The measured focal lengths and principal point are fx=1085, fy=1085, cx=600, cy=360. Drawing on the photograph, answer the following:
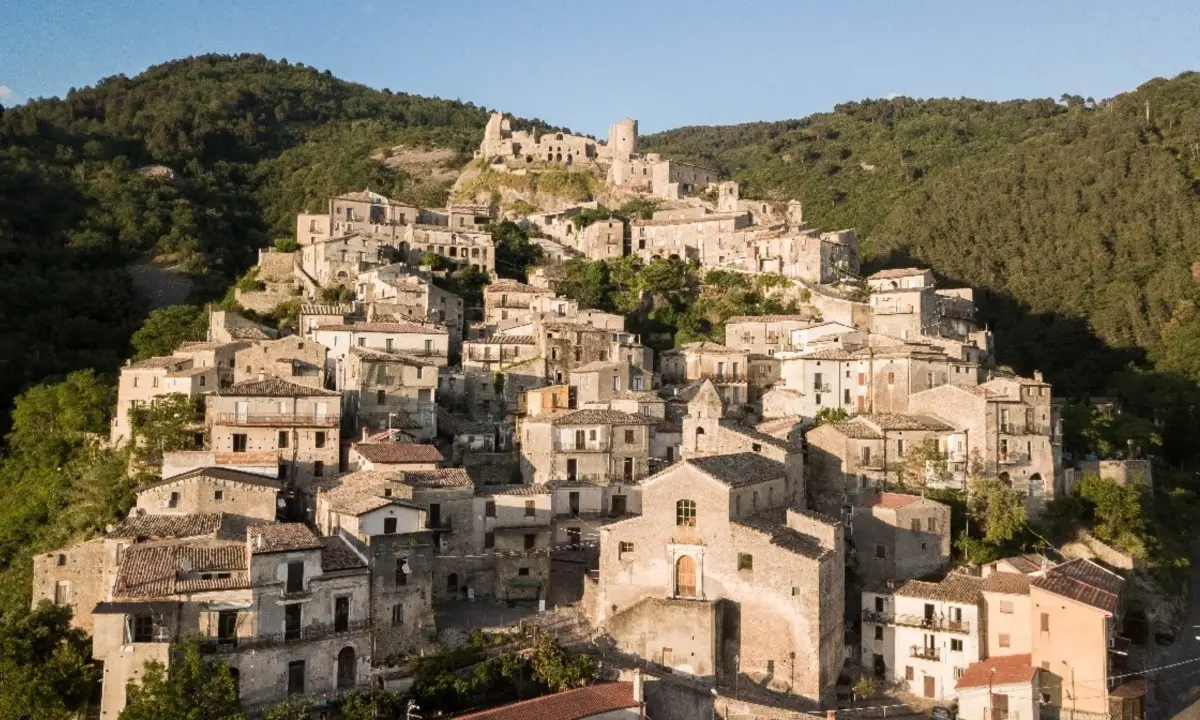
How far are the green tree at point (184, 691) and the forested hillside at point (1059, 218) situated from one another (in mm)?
53358

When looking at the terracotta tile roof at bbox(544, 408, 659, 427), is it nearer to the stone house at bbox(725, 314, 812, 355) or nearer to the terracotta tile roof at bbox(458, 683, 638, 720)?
the terracotta tile roof at bbox(458, 683, 638, 720)

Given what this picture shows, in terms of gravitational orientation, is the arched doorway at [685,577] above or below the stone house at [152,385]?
below

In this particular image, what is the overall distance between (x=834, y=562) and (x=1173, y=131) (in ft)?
255

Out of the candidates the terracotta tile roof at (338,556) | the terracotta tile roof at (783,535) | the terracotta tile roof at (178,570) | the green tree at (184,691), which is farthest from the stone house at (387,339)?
the green tree at (184,691)

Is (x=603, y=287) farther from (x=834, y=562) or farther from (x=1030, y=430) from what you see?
(x=834, y=562)

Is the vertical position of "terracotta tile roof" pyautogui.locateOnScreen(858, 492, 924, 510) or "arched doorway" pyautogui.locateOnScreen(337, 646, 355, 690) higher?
"terracotta tile roof" pyautogui.locateOnScreen(858, 492, 924, 510)

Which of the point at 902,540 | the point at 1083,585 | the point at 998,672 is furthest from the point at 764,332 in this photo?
the point at 998,672

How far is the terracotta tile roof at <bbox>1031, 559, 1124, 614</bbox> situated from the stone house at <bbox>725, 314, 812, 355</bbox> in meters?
22.0

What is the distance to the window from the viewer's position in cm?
2859

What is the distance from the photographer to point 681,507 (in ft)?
114

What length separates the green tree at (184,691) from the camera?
25.4 meters

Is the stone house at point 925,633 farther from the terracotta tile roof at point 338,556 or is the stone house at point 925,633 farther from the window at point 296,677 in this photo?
the window at point 296,677

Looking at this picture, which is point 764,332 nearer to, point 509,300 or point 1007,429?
point 509,300

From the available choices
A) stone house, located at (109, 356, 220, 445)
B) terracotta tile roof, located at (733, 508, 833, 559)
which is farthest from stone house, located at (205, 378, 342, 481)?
terracotta tile roof, located at (733, 508, 833, 559)
